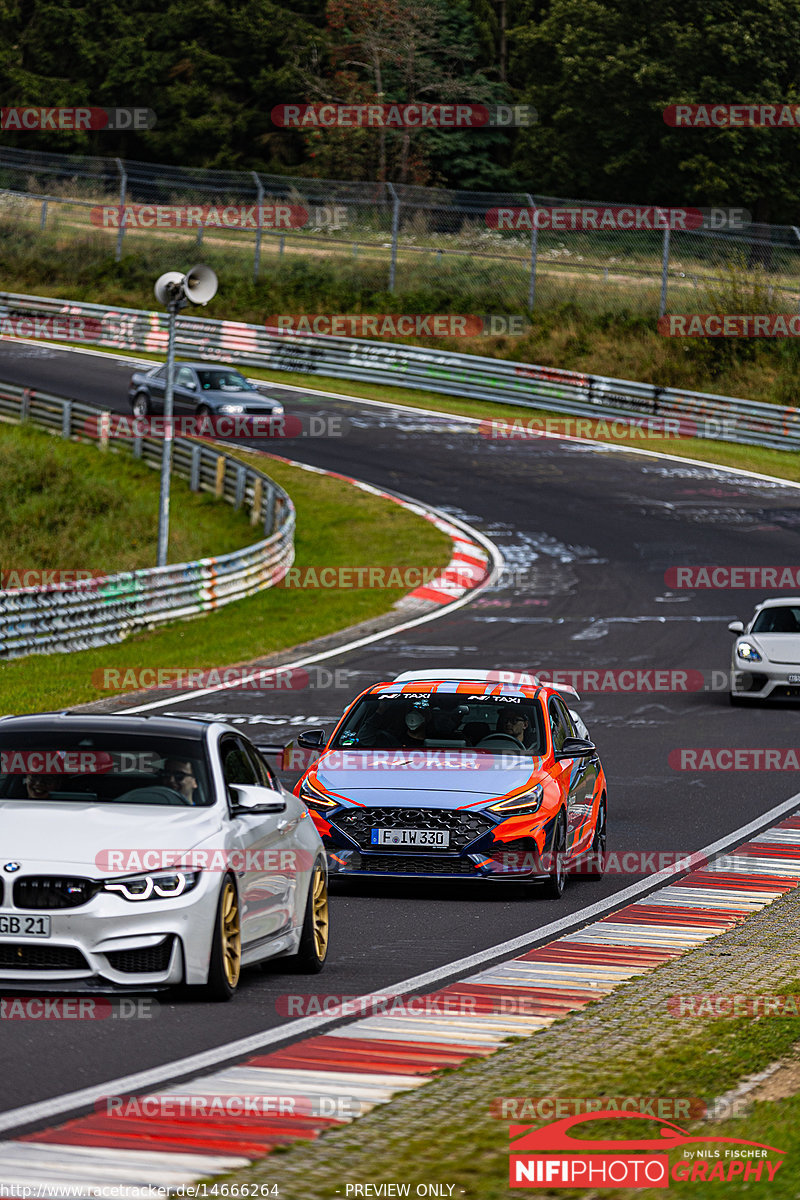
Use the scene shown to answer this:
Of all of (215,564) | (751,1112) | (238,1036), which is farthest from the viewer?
(215,564)

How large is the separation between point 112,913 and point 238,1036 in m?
0.80

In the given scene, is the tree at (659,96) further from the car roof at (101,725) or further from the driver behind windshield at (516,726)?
the car roof at (101,725)

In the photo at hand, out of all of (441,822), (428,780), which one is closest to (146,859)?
(441,822)

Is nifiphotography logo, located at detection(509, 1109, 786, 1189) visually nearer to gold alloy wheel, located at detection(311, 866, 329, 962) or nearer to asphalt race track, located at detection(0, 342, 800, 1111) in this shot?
asphalt race track, located at detection(0, 342, 800, 1111)

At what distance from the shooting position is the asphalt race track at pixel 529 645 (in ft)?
27.3

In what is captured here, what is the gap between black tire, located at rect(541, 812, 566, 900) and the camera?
1195cm

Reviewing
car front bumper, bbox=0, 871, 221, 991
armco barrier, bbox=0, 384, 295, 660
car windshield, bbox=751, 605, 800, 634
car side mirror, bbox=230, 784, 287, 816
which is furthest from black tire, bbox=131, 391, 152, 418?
car front bumper, bbox=0, 871, 221, 991

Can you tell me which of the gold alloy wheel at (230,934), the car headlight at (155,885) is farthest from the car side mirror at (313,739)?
the car headlight at (155,885)

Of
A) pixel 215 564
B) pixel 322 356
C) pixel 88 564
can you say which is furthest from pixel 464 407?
pixel 215 564

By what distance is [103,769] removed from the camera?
30.0 ft

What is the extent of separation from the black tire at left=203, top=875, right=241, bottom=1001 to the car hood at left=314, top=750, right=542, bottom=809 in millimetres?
3394

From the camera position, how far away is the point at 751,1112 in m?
6.25

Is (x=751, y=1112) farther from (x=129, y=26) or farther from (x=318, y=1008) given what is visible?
(x=129, y=26)

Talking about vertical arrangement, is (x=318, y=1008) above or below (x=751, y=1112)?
below
